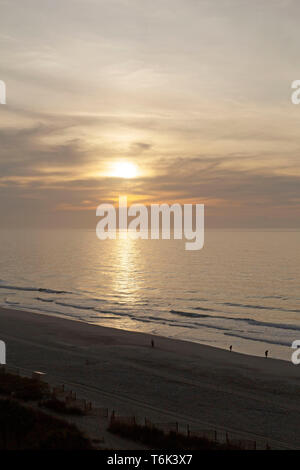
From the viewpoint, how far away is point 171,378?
33.2 metres

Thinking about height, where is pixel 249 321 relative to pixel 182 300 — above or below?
below

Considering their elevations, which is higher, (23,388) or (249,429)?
(23,388)

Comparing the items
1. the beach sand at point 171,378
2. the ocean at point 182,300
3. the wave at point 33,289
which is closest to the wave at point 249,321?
the ocean at point 182,300

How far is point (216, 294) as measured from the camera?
3248 inches

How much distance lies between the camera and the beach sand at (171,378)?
24.8 m

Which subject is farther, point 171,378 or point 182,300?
point 182,300

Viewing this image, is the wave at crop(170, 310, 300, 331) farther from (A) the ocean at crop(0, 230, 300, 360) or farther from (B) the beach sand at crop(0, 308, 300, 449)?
(B) the beach sand at crop(0, 308, 300, 449)

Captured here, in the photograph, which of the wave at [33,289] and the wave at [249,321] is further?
the wave at [33,289]

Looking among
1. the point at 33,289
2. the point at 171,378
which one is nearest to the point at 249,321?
the point at 171,378

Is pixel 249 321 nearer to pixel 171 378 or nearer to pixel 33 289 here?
pixel 171 378

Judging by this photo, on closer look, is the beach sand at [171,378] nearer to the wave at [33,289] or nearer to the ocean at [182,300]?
the ocean at [182,300]

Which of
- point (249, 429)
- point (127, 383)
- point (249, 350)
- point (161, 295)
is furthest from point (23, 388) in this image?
point (161, 295)
